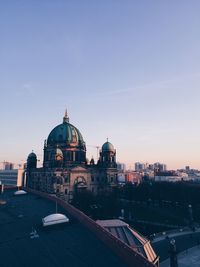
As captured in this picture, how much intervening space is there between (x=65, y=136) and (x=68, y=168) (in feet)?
52.8

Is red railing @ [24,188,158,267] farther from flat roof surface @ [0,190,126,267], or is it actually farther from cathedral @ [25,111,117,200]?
cathedral @ [25,111,117,200]

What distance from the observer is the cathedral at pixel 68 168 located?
343 feet

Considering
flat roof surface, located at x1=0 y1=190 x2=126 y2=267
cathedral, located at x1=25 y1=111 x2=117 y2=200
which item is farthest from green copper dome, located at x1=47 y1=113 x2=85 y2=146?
flat roof surface, located at x1=0 y1=190 x2=126 y2=267

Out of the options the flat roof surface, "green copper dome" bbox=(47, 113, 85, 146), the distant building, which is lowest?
the flat roof surface

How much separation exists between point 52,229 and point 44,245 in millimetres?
4957

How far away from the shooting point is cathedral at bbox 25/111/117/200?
343 feet

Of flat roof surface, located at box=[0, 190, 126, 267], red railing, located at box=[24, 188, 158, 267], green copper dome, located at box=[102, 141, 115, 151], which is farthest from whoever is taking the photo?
green copper dome, located at box=[102, 141, 115, 151]

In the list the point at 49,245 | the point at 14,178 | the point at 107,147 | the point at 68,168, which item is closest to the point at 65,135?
the point at 68,168

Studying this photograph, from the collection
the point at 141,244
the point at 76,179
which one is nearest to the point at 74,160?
the point at 76,179

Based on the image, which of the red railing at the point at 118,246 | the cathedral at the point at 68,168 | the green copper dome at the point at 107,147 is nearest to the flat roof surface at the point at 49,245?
the red railing at the point at 118,246

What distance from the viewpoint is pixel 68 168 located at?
10662 cm

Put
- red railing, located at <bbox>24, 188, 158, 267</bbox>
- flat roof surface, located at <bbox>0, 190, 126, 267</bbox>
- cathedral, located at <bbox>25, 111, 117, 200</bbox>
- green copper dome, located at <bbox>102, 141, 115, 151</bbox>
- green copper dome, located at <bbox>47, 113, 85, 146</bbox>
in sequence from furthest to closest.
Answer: green copper dome, located at <bbox>102, 141, 115, 151</bbox>, green copper dome, located at <bbox>47, 113, 85, 146</bbox>, cathedral, located at <bbox>25, 111, 117, 200</bbox>, flat roof surface, located at <bbox>0, 190, 126, 267</bbox>, red railing, located at <bbox>24, 188, 158, 267</bbox>

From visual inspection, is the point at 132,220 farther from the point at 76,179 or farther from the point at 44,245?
the point at 44,245

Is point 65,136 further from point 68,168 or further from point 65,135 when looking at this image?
point 68,168
